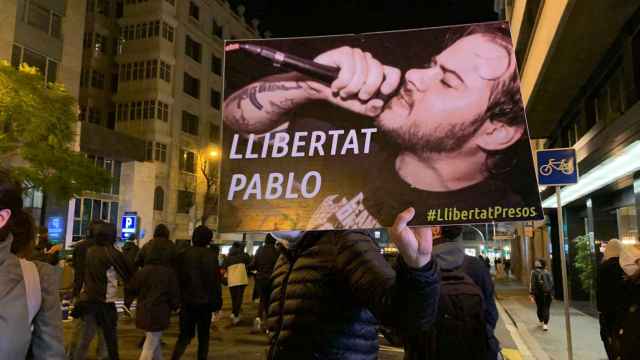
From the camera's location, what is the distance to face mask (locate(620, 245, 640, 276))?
5305 mm

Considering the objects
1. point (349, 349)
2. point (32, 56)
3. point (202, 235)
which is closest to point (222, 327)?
point (202, 235)

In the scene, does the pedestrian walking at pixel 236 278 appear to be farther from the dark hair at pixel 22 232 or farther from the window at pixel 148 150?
the window at pixel 148 150

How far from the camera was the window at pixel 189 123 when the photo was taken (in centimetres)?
4778

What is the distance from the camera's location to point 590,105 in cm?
1478

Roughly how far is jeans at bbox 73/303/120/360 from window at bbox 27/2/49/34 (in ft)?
88.3

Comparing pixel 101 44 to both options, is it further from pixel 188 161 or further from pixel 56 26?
pixel 56 26

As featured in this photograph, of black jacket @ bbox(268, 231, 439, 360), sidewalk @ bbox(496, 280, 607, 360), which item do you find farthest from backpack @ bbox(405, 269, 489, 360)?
sidewalk @ bbox(496, 280, 607, 360)

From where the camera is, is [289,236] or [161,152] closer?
[289,236]

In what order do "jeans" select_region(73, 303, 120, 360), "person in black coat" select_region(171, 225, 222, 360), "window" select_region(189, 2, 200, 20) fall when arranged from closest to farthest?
"jeans" select_region(73, 303, 120, 360) < "person in black coat" select_region(171, 225, 222, 360) < "window" select_region(189, 2, 200, 20)

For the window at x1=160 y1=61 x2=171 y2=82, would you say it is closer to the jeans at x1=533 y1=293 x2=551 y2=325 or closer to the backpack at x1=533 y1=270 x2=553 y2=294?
the backpack at x1=533 y1=270 x2=553 y2=294

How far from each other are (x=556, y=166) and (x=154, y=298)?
221 inches

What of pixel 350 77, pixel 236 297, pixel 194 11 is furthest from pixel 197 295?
pixel 194 11

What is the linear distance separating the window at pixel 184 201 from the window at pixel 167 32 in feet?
Result: 39.7

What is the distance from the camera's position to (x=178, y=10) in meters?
47.1
